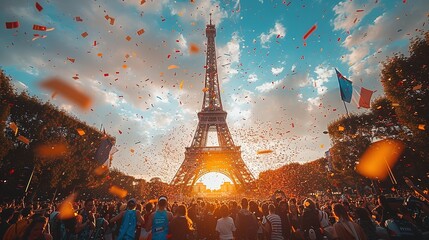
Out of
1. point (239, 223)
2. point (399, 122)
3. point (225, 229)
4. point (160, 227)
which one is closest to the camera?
point (160, 227)

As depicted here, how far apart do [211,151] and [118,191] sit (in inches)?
974

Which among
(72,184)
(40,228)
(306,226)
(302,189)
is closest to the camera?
(40,228)

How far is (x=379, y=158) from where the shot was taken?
24.9m

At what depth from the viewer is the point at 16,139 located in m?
21.6

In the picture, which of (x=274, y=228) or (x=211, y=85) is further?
(x=211, y=85)

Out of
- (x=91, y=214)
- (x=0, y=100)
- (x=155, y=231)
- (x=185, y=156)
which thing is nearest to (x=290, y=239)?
(x=155, y=231)

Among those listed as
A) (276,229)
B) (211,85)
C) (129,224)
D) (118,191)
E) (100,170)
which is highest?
(211,85)

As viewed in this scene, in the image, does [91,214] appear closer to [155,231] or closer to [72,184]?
[155,231]

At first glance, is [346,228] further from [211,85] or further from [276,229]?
[211,85]

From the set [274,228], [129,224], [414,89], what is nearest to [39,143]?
[129,224]

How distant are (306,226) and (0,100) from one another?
82.0ft

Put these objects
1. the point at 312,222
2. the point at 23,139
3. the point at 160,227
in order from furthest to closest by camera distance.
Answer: the point at 23,139, the point at 312,222, the point at 160,227

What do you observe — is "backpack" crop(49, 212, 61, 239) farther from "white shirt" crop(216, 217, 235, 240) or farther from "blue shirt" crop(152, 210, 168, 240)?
"white shirt" crop(216, 217, 235, 240)

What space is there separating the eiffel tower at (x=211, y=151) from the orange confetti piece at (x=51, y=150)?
19170mm
